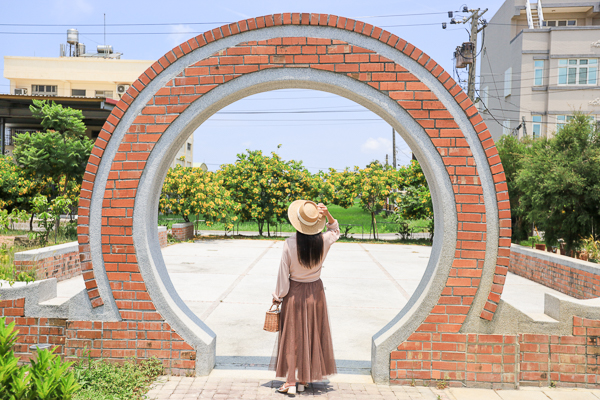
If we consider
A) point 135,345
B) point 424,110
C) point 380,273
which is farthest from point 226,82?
point 380,273

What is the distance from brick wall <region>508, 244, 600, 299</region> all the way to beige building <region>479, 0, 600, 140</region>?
13604 millimetres

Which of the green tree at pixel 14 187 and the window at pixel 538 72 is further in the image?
the window at pixel 538 72

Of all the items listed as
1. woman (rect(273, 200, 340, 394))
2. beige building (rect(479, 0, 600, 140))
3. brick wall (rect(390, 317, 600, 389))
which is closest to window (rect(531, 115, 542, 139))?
beige building (rect(479, 0, 600, 140))

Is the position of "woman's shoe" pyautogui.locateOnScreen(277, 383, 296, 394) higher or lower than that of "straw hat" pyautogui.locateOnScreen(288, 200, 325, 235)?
lower

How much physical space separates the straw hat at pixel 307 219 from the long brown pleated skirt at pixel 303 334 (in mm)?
537

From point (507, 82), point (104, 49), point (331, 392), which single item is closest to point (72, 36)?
point (104, 49)

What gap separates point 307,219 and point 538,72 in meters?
25.6

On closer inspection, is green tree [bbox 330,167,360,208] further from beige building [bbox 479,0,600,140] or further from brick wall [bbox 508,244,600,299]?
brick wall [bbox 508,244,600,299]

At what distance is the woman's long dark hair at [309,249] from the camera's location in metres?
4.23

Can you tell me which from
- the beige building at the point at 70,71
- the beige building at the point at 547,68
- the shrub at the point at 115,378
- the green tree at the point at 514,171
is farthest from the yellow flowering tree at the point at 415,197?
the beige building at the point at 70,71

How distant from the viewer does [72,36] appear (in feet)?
151

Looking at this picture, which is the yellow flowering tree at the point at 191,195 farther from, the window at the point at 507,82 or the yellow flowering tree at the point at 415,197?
the window at the point at 507,82

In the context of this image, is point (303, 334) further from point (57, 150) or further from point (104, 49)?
point (104, 49)

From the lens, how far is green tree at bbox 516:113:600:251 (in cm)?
1027
